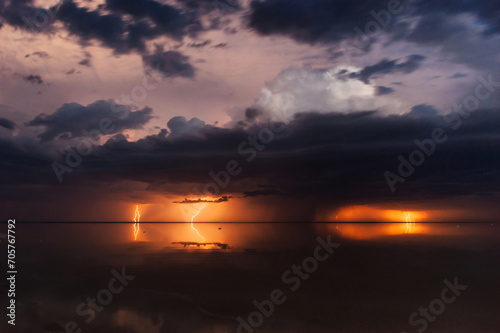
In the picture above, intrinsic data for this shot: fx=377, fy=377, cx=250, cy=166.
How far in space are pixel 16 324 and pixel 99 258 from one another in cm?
1795

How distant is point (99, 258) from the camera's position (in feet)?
105

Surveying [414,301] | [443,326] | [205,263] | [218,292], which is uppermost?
[205,263]

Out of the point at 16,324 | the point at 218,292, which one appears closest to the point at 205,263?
the point at 218,292

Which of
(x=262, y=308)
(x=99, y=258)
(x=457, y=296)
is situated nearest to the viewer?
(x=262, y=308)

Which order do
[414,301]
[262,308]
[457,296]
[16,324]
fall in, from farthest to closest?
[457,296] < [414,301] < [262,308] < [16,324]

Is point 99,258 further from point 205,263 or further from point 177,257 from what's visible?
point 205,263

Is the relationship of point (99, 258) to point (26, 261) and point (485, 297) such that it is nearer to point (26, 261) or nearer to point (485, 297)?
point (26, 261)

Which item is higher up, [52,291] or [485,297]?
[52,291]

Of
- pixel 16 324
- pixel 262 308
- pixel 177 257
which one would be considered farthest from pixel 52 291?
pixel 177 257

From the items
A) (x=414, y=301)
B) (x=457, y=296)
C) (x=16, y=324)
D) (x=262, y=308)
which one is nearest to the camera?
(x=16, y=324)

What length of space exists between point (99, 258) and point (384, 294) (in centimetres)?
2329

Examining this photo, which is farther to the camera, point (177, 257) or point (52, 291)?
point (177, 257)

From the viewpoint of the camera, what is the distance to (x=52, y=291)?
19844 mm

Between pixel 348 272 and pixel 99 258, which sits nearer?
pixel 348 272
